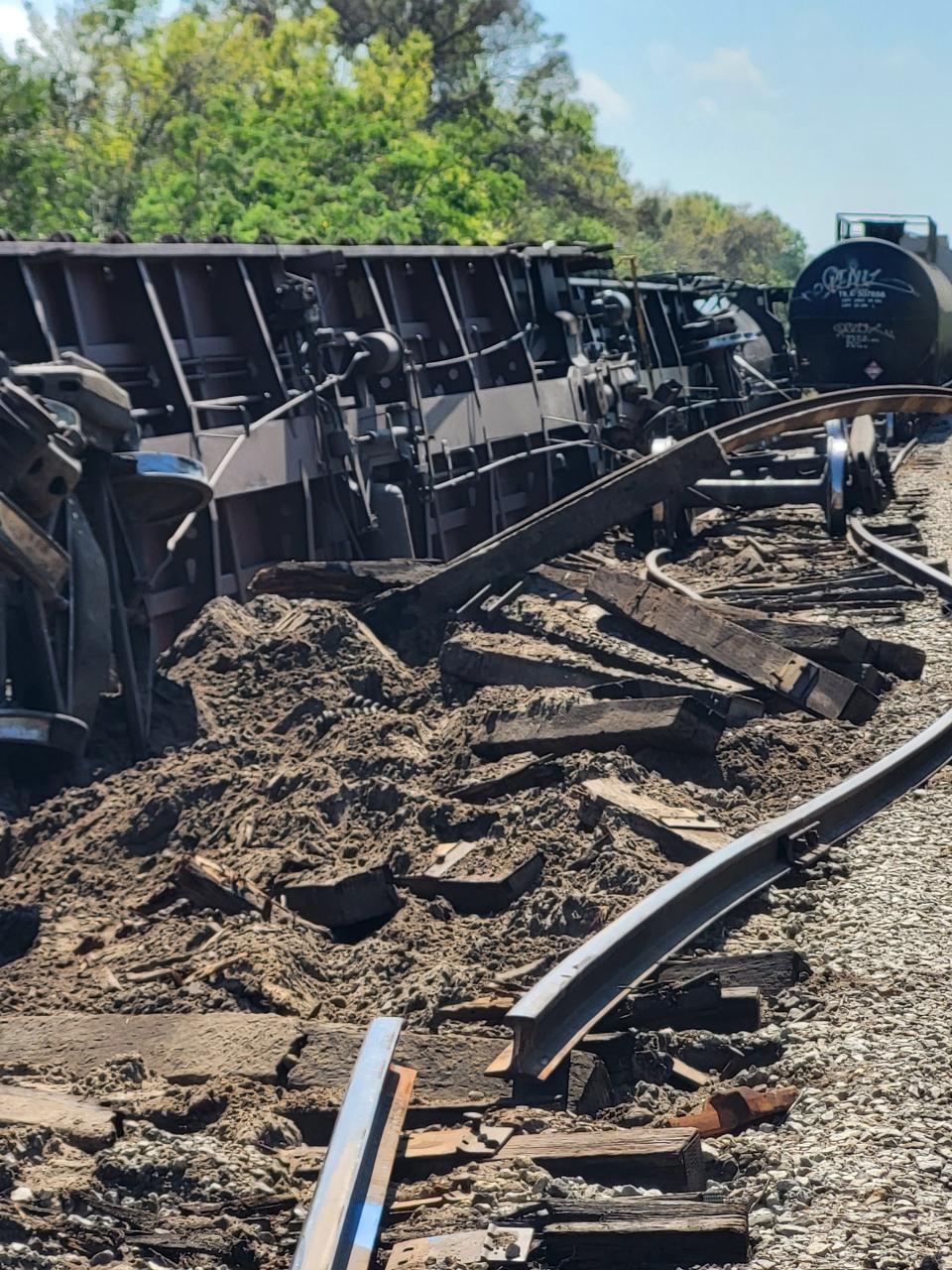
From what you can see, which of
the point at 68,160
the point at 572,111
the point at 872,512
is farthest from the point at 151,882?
the point at 572,111

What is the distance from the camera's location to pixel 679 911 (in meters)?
6.03

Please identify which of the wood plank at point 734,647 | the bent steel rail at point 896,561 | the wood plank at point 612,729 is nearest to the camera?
the wood plank at point 612,729

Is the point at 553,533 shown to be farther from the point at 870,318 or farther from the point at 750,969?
the point at 870,318

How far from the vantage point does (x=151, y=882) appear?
7.38m

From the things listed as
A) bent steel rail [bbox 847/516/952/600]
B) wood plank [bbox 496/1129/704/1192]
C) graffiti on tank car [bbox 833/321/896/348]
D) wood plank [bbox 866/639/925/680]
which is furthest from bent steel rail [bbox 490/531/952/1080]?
graffiti on tank car [bbox 833/321/896/348]

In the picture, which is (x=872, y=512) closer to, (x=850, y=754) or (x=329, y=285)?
(x=329, y=285)

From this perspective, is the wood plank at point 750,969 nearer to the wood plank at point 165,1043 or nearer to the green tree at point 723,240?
the wood plank at point 165,1043

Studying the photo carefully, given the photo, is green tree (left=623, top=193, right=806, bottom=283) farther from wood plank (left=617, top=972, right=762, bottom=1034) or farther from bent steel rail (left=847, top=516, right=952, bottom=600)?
wood plank (left=617, top=972, right=762, bottom=1034)

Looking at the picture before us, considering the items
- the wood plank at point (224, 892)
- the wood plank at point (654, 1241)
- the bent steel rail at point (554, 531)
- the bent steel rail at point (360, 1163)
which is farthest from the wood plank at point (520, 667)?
the wood plank at point (654, 1241)

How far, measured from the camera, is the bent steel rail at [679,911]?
5.00 m

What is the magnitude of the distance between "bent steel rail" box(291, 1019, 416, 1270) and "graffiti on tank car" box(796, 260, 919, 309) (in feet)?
74.9

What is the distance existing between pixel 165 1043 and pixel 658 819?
2718 millimetres

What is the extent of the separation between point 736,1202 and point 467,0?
2738 inches

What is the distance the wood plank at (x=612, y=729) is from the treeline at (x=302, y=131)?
2139cm
